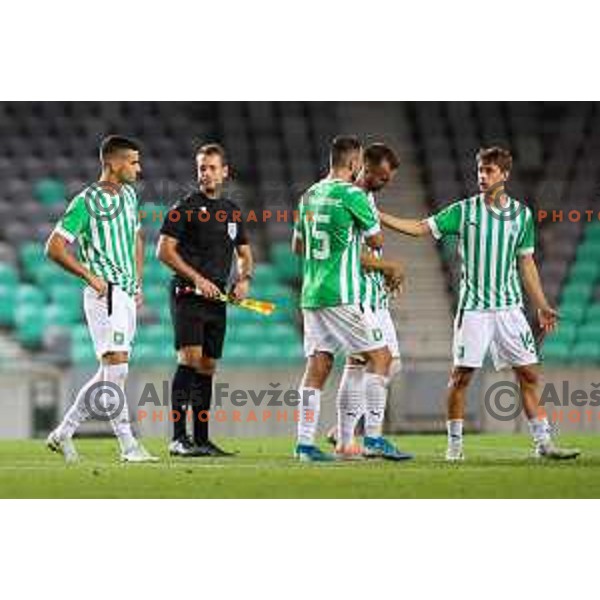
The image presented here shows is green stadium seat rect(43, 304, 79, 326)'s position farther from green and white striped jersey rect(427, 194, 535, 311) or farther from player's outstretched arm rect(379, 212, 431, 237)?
green and white striped jersey rect(427, 194, 535, 311)

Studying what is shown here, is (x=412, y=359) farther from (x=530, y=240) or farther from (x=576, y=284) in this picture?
(x=530, y=240)

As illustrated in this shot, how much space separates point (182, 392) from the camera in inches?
318

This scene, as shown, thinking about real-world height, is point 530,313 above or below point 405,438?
above

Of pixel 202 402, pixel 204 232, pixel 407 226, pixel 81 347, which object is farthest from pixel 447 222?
pixel 81 347

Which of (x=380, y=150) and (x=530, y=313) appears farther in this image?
(x=530, y=313)

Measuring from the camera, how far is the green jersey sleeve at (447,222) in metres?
7.60

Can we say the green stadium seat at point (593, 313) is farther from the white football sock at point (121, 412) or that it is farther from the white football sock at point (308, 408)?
the white football sock at point (121, 412)

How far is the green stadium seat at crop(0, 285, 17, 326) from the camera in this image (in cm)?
973

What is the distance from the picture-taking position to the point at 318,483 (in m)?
6.97

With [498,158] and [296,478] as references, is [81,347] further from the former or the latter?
[498,158]

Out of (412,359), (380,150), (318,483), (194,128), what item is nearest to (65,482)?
(318,483)

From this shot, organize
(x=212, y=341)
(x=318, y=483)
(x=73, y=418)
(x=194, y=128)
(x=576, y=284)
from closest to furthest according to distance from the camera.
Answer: (x=318, y=483) → (x=73, y=418) → (x=212, y=341) → (x=194, y=128) → (x=576, y=284)

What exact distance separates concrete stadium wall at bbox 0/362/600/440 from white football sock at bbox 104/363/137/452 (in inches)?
33.3

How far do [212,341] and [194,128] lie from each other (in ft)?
4.53
